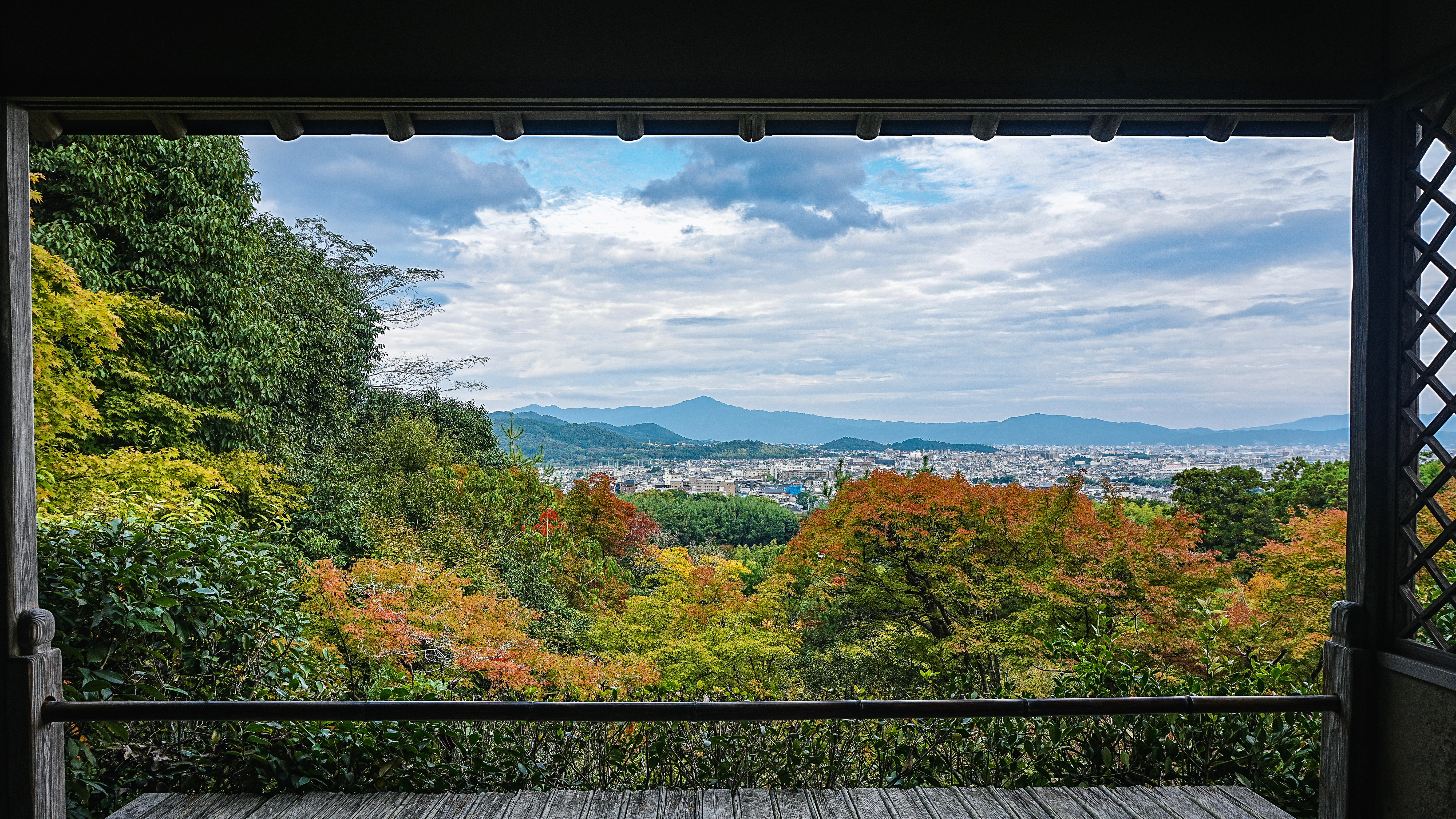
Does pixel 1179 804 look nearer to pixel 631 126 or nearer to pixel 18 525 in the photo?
pixel 631 126

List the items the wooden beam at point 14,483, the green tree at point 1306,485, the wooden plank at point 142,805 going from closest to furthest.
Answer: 1. the wooden beam at point 14,483
2. the wooden plank at point 142,805
3. the green tree at point 1306,485

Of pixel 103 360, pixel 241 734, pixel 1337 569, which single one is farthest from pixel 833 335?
pixel 241 734

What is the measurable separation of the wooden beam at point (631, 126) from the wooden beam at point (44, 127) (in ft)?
5.35

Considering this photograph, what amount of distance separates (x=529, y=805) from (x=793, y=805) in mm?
916

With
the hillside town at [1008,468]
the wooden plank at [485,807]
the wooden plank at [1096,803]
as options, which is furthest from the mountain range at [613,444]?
the wooden plank at [485,807]

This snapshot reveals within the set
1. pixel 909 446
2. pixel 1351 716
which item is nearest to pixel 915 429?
pixel 909 446

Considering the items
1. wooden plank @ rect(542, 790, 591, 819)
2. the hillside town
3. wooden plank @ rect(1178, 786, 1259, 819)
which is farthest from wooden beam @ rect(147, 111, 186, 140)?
the hillside town

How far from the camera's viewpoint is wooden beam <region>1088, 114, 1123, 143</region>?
1.86m

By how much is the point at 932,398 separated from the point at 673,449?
4731 millimetres

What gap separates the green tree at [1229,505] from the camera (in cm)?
744

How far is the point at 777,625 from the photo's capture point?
739 centimetres

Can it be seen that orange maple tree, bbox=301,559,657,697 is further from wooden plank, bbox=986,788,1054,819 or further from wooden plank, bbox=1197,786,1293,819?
wooden plank, bbox=1197,786,1293,819

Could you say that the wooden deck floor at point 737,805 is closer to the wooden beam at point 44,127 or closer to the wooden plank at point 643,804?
the wooden plank at point 643,804

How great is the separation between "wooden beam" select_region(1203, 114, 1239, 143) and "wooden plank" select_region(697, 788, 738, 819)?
2.61 meters
